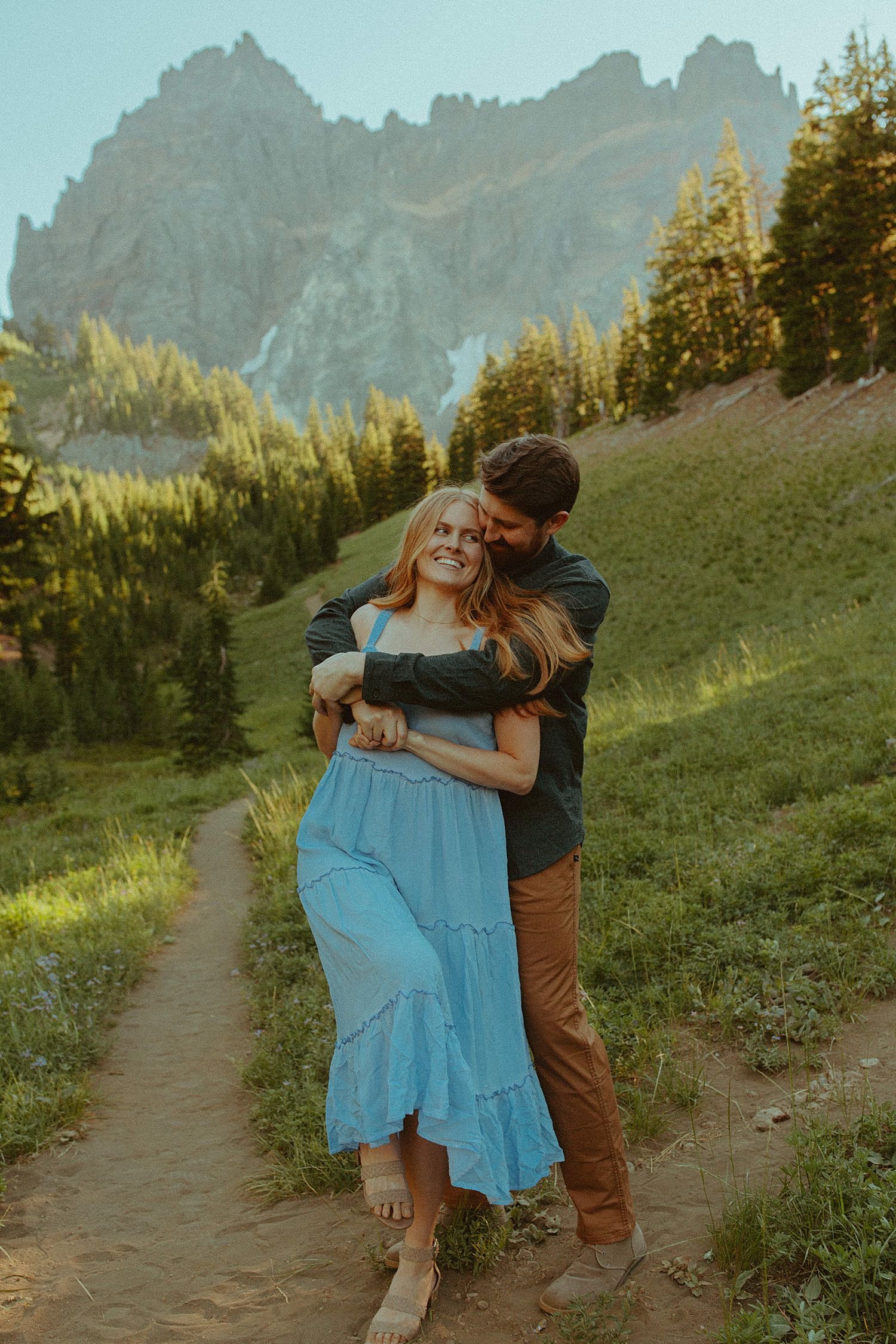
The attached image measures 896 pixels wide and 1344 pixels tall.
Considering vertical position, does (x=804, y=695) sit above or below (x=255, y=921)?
above

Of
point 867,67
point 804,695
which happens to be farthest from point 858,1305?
point 867,67

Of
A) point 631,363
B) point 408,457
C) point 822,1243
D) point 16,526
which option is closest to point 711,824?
point 822,1243

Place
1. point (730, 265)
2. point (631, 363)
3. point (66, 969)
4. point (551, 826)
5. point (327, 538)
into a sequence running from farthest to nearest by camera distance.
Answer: point (327, 538), point (631, 363), point (730, 265), point (66, 969), point (551, 826)

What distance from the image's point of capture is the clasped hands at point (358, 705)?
289 cm

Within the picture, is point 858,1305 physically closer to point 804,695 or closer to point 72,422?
point 804,695

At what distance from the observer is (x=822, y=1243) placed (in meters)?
2.75

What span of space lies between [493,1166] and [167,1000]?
4.68 meters

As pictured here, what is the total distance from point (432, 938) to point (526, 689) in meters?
0.82

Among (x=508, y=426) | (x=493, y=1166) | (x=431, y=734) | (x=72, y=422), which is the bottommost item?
(x=493, y=1166)

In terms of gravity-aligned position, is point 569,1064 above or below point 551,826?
below

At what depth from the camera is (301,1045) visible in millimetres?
5195

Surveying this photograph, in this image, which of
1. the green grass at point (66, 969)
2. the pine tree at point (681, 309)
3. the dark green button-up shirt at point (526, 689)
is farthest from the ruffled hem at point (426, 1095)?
the pine tree at point (681, 309)

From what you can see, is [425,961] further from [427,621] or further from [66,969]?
[66,969]

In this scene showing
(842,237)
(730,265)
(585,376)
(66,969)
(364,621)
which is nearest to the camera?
(364,621)
